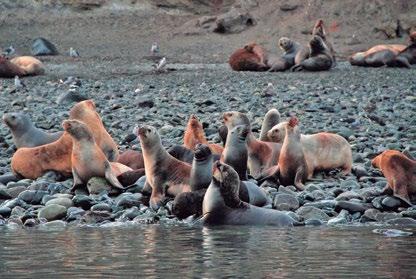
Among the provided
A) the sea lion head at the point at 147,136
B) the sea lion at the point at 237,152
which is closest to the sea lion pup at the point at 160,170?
the sea lion head at the point at 147,136

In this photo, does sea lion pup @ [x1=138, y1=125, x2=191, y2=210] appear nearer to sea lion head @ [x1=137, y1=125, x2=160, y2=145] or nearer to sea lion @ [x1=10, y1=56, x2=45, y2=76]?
sea lion head @ [x1=137, y1=125, x2=160, y2=145]

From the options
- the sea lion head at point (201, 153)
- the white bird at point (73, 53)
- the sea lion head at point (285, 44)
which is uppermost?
the sea lion head at point (285, 44)

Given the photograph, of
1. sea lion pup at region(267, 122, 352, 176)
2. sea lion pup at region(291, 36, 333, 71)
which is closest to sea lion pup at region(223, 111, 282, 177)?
sea lion pup at region(267, 122, 352, 176)

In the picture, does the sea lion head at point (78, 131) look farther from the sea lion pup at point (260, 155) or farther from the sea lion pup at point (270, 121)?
the sea lion pup at point (270, 121)

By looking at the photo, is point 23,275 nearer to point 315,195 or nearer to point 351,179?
point 315,195

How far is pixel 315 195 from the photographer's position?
9.09 metres

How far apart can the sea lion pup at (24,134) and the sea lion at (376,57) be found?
1283 cm

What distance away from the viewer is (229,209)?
320 inches

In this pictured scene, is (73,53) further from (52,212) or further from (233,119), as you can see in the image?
(52,212)

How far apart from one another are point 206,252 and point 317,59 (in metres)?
16.2

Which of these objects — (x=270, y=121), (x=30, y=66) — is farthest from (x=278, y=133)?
(x=30, y=66)

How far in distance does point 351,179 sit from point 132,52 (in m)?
18.4

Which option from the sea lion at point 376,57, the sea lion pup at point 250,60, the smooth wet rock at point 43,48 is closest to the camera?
the sea lion pup at point 250,60

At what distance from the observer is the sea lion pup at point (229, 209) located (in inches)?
316
